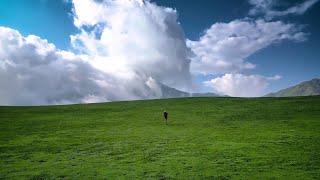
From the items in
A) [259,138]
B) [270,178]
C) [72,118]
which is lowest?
[270,178]

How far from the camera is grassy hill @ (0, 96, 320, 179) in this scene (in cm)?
2850

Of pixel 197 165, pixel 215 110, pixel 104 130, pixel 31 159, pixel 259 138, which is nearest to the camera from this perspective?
pixel 197 165

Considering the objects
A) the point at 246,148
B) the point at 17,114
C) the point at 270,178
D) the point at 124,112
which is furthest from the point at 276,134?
the point at 17,114

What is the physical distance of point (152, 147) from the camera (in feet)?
123

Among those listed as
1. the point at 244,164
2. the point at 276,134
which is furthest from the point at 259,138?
the point at 244,164

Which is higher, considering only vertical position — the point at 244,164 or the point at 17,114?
the point at 17,114

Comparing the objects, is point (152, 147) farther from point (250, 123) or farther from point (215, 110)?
point (215, 110)

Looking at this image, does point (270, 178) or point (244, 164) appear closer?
point (270, 178)

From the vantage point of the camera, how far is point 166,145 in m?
38.5

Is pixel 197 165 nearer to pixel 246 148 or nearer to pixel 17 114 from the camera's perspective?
pixel 246 148

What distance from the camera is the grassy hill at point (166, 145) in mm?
28500

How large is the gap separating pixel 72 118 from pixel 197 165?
135 feet

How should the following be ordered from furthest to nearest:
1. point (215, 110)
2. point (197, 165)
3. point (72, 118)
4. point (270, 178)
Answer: point (215, 110) → point (72, 118) → point (197, 165) → point (270, 178)

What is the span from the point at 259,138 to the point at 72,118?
3768cm
